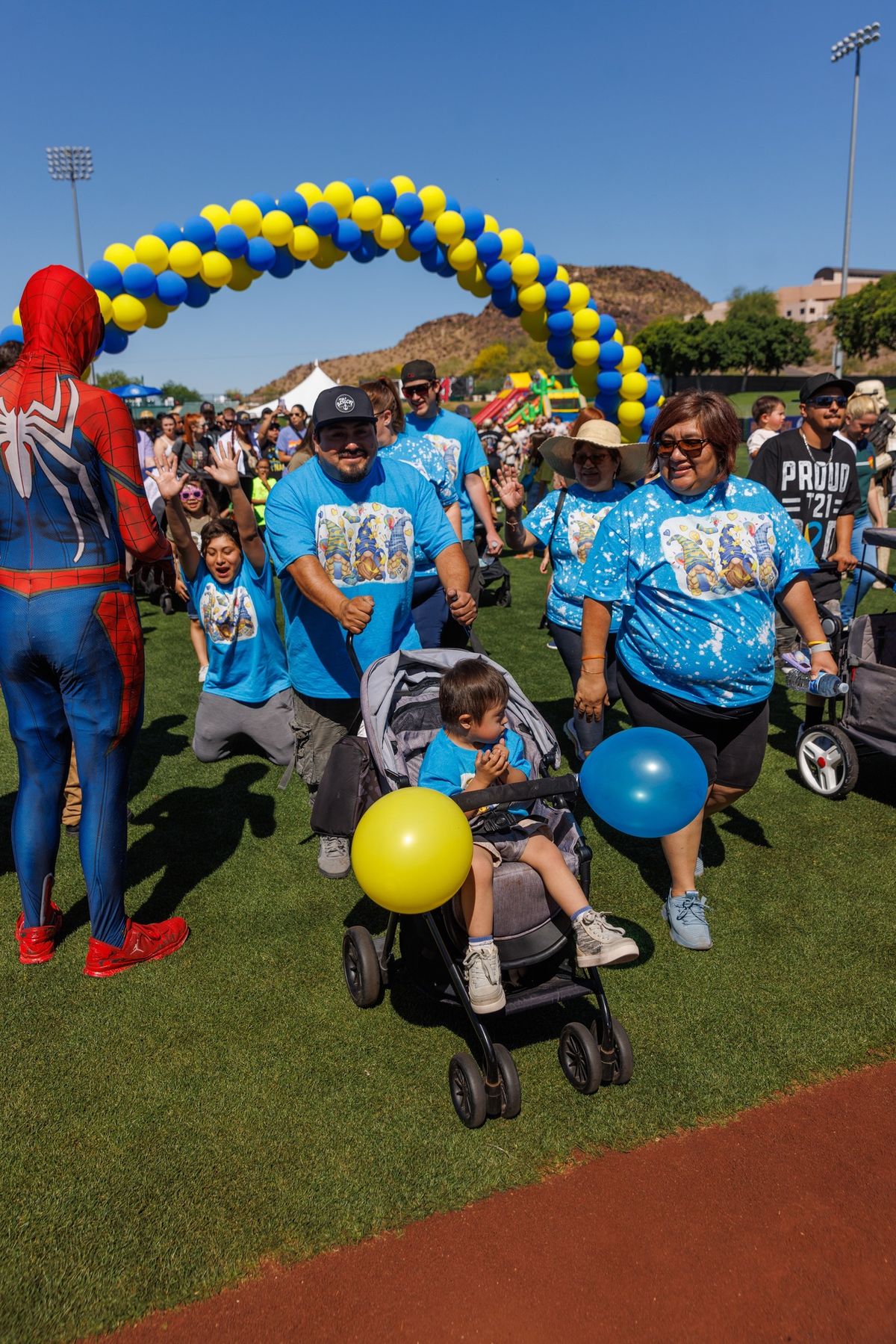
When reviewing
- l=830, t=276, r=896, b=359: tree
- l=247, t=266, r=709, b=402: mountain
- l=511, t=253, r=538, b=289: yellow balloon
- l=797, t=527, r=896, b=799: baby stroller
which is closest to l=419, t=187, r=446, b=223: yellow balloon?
l=511, t=253, r=538, b=289: yellow balloon

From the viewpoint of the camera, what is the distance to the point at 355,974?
11.2ft

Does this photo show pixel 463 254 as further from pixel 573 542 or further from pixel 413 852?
pixel 413 852

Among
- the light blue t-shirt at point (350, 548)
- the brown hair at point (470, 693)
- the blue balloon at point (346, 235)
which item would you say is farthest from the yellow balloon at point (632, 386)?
the brown hair at point (470, 693)

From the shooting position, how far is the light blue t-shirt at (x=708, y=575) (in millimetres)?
3484

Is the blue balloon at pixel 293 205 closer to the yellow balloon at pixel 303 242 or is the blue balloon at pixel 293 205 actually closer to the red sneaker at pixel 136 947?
the yellow balloon at pixel 303 242

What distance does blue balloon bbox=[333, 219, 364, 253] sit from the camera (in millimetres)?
10000

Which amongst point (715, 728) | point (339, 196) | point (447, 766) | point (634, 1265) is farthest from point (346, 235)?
point (634, 1265)

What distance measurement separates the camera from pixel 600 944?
286cm

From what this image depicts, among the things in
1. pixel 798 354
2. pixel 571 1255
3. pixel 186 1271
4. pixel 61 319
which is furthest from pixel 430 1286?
pixel 798 354

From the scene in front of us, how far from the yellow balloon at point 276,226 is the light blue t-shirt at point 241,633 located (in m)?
6.15

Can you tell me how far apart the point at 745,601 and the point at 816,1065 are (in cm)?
169

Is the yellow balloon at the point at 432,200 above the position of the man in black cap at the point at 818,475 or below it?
above

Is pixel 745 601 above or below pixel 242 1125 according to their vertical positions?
above

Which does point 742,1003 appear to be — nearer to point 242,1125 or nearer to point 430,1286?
point 430,1286
